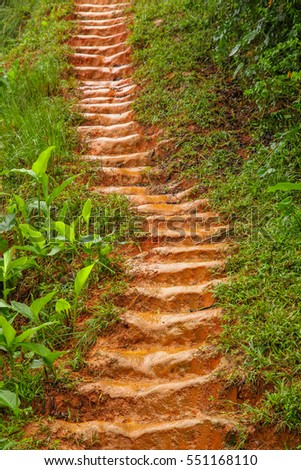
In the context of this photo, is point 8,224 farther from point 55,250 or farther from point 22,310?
point 22,310

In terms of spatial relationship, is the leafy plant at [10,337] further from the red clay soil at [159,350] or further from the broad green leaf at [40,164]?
the broad green leaf at [40,164]

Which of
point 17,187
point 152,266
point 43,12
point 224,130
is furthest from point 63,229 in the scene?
point 43,12

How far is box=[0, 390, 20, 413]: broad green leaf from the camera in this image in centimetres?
234

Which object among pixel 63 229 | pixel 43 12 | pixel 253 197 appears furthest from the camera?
pixel 43 12

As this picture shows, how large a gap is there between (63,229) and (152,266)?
2.03 ft

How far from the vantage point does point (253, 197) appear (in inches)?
142

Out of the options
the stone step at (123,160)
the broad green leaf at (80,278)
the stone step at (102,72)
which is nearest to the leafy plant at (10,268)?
the broad green leaf at (80,278)

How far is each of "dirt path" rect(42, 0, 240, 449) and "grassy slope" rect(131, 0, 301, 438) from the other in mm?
157

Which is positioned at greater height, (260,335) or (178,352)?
(260,335)

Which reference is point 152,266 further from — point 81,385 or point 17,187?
point 17,187

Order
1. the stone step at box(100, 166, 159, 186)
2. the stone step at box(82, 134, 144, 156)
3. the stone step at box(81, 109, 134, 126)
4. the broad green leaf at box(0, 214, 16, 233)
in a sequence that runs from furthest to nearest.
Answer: the stone step at box(81, 109, 134, 126)
the stone step at box(82, 134, 144, 156)
the stone step at box(100, 166, 159, 186)
the broad green leaf at box(0, 214, 16, 233)

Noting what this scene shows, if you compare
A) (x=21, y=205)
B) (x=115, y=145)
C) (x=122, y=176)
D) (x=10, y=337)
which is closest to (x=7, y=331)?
(x=10, y=337)

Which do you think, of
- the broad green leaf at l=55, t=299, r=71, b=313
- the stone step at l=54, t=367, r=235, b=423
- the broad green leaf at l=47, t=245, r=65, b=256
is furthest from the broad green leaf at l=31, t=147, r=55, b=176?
the stone step at l=54, t=367, r=235, b=423

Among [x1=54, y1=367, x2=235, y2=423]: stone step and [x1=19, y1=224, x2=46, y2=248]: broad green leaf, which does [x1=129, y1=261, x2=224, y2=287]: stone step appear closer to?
[x1=19, y1=224, x2=46, y2=248]: broad green leaf
